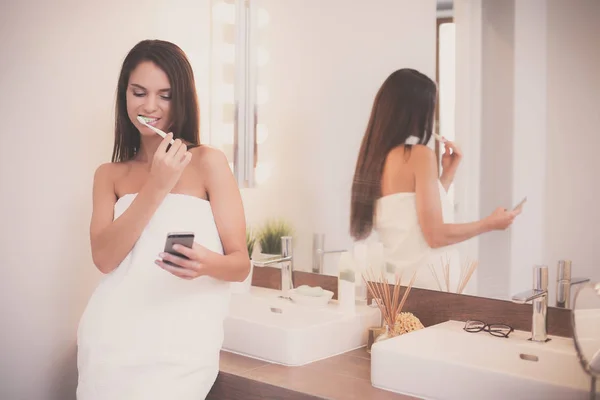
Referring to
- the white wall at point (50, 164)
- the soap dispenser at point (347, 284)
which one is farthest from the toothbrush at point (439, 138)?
the white wall at point (50, 164)

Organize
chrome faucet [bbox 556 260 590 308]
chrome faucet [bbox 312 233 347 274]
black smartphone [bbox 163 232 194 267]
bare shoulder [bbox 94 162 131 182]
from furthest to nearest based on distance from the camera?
chrome faucet [bbox 312 233 347 274] < bare shoulder [bbox 94 162 131 182] < chrome faucet [bbox 556 260 590 308] < black smartphone [bbox 163 232 194 267]

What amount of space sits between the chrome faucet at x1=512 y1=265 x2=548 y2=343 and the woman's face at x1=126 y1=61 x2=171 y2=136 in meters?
1.08

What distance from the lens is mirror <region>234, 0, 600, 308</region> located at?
68.9 inches

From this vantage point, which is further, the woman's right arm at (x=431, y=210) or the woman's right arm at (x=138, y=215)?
the woman's right arm at (x=431, y=210)

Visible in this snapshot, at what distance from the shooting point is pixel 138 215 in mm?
1687

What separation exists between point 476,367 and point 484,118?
2.48 ft

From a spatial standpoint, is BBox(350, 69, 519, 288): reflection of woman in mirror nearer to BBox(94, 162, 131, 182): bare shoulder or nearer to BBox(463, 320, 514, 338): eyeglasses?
BBox(463, 320, 514, 338): eyeglasses

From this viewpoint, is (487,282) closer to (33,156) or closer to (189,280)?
(189,280)

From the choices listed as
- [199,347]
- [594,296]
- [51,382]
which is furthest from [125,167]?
[594,296]

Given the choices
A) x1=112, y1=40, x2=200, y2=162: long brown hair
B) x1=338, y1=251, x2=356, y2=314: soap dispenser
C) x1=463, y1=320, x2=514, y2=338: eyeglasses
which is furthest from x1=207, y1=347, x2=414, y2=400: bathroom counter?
x1=112, y1=40, x2=200, y2=162: long brown hair

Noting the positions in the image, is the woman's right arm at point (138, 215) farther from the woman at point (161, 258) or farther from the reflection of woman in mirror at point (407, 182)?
the reflection of woman in mirror at point (407, 182)

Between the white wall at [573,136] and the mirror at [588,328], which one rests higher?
the white wall at [573,136]

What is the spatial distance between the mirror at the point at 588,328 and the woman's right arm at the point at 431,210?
19.6 inches

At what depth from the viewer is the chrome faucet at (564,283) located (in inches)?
69.5
